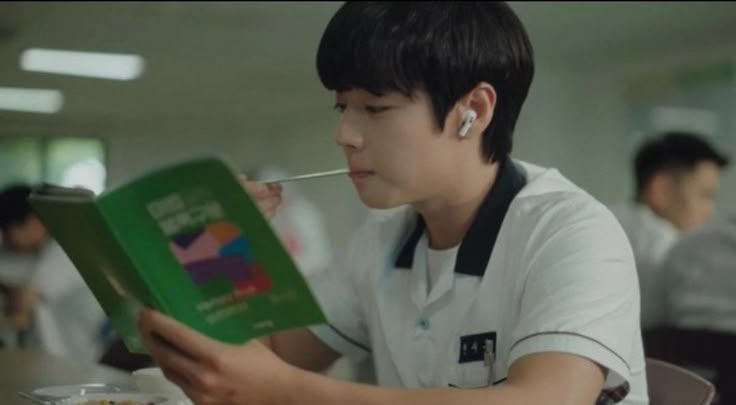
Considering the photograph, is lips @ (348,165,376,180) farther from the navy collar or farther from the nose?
the navy collar

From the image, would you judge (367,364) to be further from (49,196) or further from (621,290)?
(49,196)

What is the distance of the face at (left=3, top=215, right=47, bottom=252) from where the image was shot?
10.6 feet

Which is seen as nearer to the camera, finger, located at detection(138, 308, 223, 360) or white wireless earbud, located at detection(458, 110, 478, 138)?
finger, located at detection(138, 308, 223, 360)

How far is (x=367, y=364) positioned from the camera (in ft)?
4.72

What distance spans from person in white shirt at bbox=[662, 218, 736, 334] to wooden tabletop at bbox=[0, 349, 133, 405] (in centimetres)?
162

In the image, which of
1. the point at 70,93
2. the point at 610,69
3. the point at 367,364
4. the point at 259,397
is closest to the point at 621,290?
the point at 259,397

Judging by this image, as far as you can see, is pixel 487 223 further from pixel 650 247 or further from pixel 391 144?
pixel 650 247

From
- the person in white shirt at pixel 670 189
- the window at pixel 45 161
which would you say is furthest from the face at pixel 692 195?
the window at pixel 45 161

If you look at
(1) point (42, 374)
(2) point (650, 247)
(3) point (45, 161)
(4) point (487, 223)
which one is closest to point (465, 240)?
(4) point (487, 223)

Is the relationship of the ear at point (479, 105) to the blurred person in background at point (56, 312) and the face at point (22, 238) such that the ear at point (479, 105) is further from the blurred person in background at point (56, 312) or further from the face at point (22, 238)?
the face at point (22, 238)

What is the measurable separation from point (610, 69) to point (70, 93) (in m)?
2.97

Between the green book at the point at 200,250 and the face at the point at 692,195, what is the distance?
2.99m

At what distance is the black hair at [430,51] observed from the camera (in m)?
0.95

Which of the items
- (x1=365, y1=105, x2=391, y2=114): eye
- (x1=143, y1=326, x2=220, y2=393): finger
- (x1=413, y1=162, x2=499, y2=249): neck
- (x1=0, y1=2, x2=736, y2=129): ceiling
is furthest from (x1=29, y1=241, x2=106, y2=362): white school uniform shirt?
(x1=143, y1=326, x2=220, y2=393): finger
